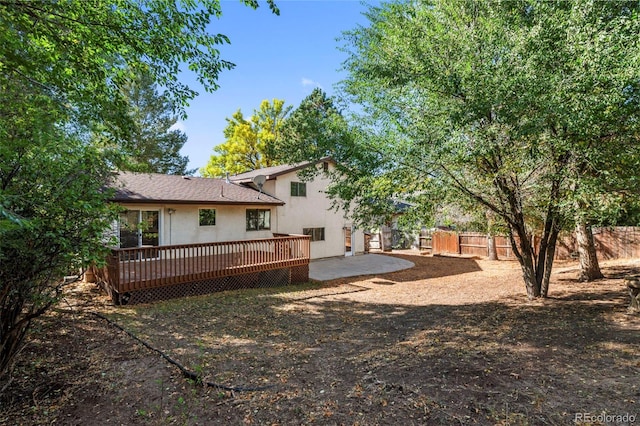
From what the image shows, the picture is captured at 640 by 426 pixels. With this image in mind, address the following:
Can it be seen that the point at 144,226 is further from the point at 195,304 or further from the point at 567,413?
the point at 567,413

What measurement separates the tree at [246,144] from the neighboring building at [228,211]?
1205 cm

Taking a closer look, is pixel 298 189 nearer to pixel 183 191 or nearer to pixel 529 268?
pixel 183 191

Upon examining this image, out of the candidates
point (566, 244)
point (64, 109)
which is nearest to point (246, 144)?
point (566, 244)

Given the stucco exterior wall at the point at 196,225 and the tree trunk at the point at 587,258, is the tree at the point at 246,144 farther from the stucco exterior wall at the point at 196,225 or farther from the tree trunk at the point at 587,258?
the tree trunk at the point at 587,258

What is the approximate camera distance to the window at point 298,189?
1644cm

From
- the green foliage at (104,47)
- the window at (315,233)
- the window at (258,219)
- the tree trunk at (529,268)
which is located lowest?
the tree trunk at (529,268)

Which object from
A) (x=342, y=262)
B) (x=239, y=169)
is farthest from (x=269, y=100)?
(x=342, y=262)

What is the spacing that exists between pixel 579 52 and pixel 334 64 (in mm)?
5390

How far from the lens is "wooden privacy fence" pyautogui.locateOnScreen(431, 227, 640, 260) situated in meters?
14.1

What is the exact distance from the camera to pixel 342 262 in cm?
1633

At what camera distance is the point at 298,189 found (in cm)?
1664

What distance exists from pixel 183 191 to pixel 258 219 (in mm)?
3538
